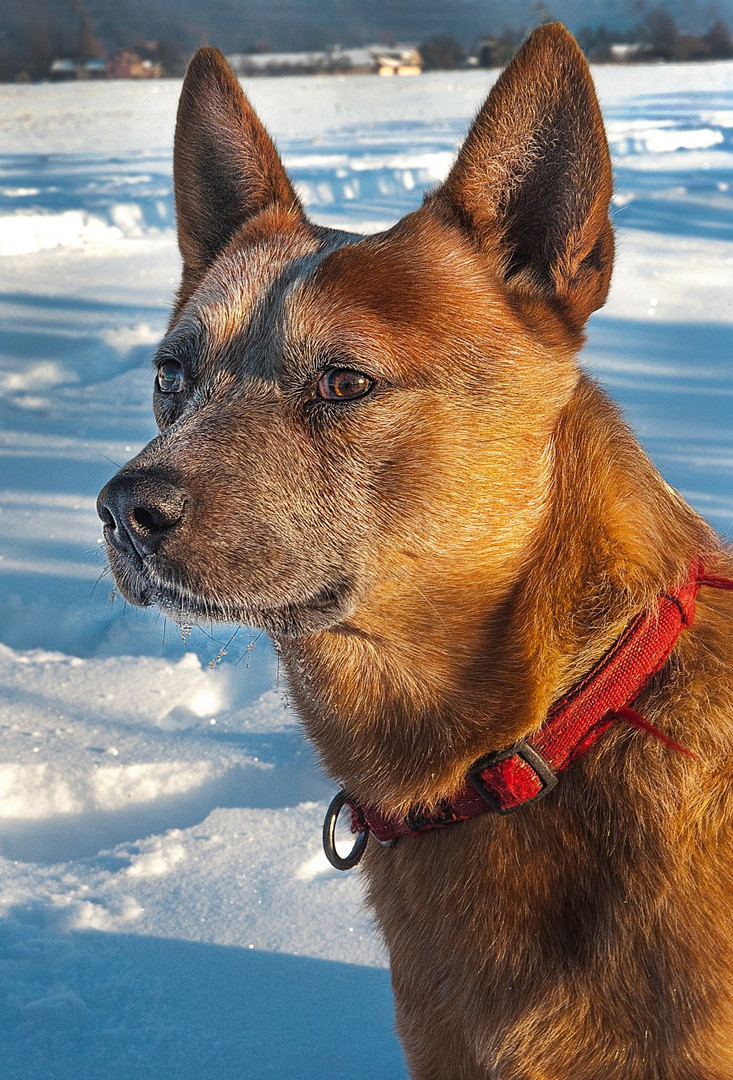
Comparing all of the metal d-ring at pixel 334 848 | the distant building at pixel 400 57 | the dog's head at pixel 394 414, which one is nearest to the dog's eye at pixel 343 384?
the dog's head at pixel 394 414

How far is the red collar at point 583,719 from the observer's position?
1503mm

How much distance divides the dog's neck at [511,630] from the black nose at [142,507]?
35cm

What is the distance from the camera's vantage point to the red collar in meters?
1.50

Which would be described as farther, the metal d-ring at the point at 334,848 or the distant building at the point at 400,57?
the distant building at the point at 400,57

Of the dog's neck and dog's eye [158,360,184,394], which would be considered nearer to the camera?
the dog's neck

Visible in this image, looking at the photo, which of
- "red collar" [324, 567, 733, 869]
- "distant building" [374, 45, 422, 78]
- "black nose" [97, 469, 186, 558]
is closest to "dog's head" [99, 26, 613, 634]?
"black nose" [97, 469, 186, 558]

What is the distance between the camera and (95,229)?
30.7 feet

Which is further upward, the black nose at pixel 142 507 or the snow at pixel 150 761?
the black nose at pixel 142 507

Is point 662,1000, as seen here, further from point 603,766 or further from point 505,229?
point 505,229

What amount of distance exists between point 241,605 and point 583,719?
562mm

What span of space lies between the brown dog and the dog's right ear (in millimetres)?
400

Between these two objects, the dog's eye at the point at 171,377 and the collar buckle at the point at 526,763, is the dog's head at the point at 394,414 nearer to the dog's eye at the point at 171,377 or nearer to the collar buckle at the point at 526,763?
the dog's eye at the point at 171,377

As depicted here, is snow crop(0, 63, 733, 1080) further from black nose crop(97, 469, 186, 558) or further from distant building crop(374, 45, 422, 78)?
distant building crop(374, 45, 422, 78)

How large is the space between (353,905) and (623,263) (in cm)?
714
